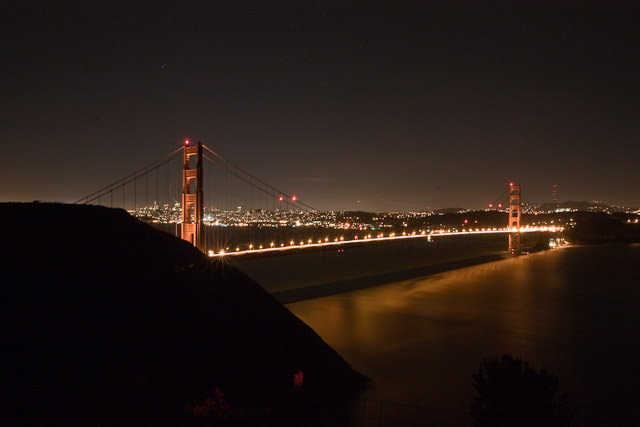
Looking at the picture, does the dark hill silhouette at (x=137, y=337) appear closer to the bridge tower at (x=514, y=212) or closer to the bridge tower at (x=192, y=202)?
the bridge tower at (x=192, y=202)

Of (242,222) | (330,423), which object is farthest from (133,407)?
(242,222)

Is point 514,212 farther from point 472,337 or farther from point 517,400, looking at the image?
point 517,400

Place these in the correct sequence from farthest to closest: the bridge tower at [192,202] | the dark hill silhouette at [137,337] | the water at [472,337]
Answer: the bridge tower at [192,202] < the water at [472,337] < the dark hill silhouette at [137,337]

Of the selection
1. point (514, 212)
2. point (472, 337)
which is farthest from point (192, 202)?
point (514, 212)

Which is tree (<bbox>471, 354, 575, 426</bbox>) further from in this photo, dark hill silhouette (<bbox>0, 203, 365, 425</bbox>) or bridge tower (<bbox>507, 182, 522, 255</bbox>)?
bridge tower (<bbox>507, 182, 522, 255</bbox>)

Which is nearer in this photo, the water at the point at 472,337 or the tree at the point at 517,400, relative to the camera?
the tree at the point at 517,400

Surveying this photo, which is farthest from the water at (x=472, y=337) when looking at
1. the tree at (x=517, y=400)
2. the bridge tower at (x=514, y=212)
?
the bridge tower at (x=514, y=212)
